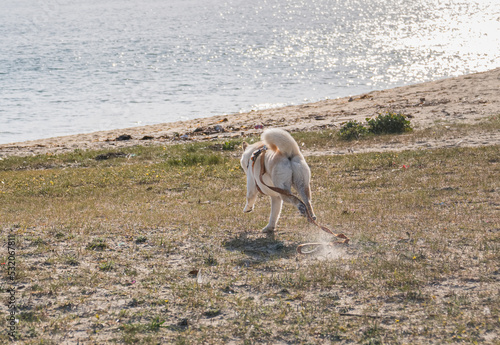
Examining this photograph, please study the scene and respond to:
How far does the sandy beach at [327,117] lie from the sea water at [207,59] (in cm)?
443

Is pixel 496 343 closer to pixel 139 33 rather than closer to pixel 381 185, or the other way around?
pixel 381 185

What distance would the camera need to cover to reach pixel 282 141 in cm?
775

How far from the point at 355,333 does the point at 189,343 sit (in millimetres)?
1569

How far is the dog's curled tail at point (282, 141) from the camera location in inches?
305

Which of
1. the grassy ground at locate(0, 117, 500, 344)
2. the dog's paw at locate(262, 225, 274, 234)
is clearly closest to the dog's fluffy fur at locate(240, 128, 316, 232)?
the dog's paw at locate(262, 225, 274, 234)

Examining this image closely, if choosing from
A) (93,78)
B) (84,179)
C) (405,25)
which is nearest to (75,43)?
(93,78)

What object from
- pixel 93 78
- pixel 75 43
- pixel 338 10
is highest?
pixel 338 10

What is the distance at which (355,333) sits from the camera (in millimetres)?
5117

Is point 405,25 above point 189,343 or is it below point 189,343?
above

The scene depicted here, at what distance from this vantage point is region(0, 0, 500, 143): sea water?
33.0 metres

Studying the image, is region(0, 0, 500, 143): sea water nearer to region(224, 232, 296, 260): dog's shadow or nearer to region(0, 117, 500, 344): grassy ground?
region(0, 117, 500, 344): grassy ground

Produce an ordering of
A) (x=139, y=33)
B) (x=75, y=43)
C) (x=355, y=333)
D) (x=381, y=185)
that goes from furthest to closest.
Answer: (x=139, y=33) < (x=75, y=43) < (x=381, y=185) < (x=355, y=333)

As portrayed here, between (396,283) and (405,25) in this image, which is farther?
(405,25)

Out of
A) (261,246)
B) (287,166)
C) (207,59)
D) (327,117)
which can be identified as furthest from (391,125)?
(207,59)
